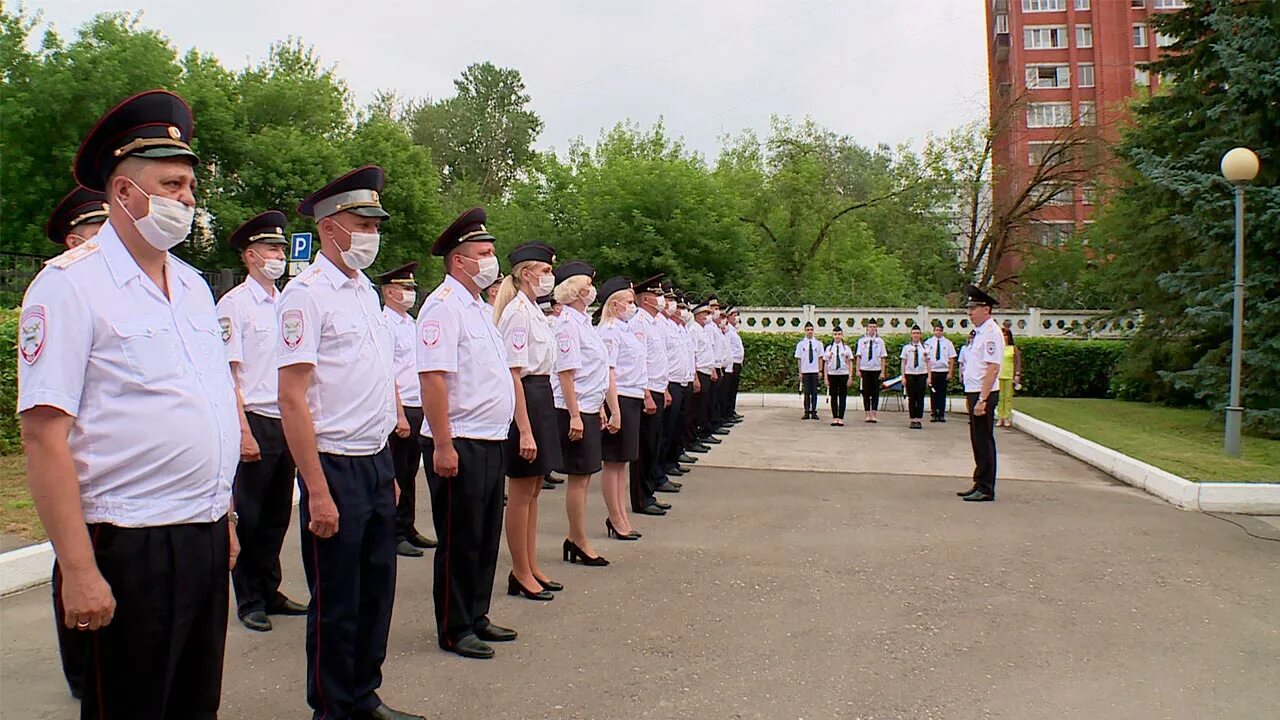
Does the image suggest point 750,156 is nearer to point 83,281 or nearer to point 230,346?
point 230,346

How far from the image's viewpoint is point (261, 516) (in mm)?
5645

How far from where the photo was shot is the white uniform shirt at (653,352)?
901 centimetres

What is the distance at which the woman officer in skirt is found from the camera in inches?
218

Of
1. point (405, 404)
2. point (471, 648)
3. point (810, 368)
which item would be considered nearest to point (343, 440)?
point (471, 648)

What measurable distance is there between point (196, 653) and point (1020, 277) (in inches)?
1301

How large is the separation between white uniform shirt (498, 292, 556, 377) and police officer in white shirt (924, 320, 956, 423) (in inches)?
507

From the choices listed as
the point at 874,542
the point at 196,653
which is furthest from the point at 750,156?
the point at 196,653

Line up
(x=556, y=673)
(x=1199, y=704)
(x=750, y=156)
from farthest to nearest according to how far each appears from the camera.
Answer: (x=750, y=156)
(x=556, y=673)
(x=1199, y=704)

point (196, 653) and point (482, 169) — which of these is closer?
point (196, 653)

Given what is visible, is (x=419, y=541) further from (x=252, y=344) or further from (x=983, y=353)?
(x=983, y=353)

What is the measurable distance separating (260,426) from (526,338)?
174 centimetres

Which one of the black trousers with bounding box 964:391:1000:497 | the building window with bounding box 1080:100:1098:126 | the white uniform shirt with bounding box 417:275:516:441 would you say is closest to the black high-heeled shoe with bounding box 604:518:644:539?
Answer: the white uniform shirt with bounding box 417:275:516:441

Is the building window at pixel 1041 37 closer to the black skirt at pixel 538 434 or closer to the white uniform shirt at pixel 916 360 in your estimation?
the white uniform shirt at pixel 916 360

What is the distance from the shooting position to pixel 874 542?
752 centimetres
